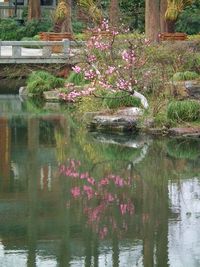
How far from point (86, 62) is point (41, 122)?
2471mm

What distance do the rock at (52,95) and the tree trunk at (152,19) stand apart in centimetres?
401

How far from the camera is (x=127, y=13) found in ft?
148

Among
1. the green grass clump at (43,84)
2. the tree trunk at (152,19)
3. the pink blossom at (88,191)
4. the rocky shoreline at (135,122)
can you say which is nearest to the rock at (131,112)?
the rocky shoreline at (135,122)

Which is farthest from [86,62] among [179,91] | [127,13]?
[127,13]

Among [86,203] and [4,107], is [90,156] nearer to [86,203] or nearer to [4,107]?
[86,203]

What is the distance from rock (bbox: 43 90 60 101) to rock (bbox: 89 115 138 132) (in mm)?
8511

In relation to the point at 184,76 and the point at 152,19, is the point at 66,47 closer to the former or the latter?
the point at 152,19

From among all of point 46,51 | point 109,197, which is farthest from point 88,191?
point 46,51

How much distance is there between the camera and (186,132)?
1905 cm

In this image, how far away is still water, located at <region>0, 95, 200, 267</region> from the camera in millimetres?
9586

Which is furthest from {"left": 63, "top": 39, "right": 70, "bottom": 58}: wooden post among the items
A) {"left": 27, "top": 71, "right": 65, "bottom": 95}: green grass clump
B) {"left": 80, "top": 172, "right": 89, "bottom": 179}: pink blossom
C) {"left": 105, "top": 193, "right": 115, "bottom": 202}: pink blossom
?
{"left": 105, "top": 193, "right": 115, "bottom": 202}: pink blossom

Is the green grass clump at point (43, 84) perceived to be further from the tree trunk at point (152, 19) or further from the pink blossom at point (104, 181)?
the pink blossom at point (104, 181)

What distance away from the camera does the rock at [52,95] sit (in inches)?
1145

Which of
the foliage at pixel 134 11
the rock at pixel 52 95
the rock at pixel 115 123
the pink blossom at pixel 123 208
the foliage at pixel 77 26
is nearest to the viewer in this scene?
the pink blossom at pixel 123 208
